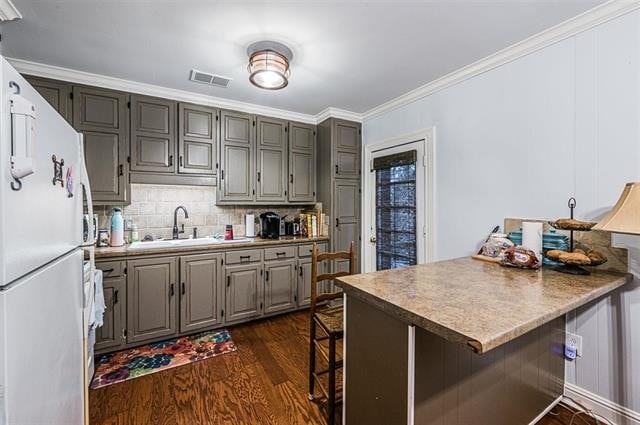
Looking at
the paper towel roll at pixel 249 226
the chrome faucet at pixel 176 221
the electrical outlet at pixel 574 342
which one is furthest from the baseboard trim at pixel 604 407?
the chrome faucet at pixel 176 221

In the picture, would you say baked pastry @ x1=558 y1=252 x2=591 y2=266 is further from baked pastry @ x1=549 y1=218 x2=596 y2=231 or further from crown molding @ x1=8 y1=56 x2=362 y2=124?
crown molding @ x1=8 y1=56 x2=362 y2=124

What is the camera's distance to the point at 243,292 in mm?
2904

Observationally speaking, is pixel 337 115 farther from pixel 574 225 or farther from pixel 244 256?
pixel 574 225

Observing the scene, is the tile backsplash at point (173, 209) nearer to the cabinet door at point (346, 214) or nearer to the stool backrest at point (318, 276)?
the cabinet door at point (346, 214)

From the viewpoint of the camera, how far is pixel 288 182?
3461mm

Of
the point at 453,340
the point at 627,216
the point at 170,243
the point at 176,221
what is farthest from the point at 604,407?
the point at 176,221

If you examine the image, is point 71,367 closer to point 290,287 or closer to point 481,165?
point 290,287

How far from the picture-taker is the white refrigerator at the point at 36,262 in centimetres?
67

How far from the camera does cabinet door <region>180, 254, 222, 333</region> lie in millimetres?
2609

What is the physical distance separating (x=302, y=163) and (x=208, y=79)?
142 cm

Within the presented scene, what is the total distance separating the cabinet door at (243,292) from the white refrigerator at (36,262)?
1.56 m

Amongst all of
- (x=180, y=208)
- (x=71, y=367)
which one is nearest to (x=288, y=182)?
(x=180, y=208)

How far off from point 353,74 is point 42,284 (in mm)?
2475

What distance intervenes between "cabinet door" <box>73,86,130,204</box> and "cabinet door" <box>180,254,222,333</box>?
89 cm
